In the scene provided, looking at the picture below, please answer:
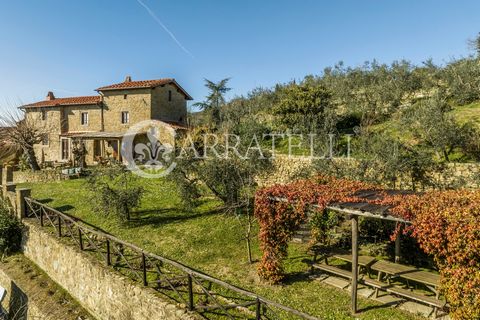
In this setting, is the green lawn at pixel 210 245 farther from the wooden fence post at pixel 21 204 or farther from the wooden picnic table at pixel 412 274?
the wooden fence post at pixel 21 204

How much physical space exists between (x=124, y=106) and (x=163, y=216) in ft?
64.5

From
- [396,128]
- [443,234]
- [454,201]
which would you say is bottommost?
[443,234]

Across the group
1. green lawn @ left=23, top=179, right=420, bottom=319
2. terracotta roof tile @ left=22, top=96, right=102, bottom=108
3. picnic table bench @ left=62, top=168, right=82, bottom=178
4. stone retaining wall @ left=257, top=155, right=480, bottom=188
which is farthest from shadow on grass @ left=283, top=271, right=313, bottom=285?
terracotta roof tile @ left=22, top=96, right=102, bottom=108

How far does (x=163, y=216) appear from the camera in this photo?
1504 centimetres

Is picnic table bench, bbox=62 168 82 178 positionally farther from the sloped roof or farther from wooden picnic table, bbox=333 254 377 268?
wooden picnic table, bbox=333 254 377 268

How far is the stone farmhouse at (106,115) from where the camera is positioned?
3038 centimetres

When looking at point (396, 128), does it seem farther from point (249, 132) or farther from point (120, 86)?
point (120, 86)

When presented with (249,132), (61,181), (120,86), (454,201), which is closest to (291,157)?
(249,132)

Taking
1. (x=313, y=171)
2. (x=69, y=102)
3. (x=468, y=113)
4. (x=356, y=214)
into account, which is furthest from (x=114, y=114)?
(x=356, y=214)

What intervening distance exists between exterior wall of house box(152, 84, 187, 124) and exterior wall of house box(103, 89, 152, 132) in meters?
0.82

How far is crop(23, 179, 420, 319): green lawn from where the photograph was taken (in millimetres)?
7840

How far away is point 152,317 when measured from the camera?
7836 mm

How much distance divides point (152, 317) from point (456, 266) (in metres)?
6.78

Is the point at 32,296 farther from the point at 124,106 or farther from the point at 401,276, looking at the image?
the point at 124,106
